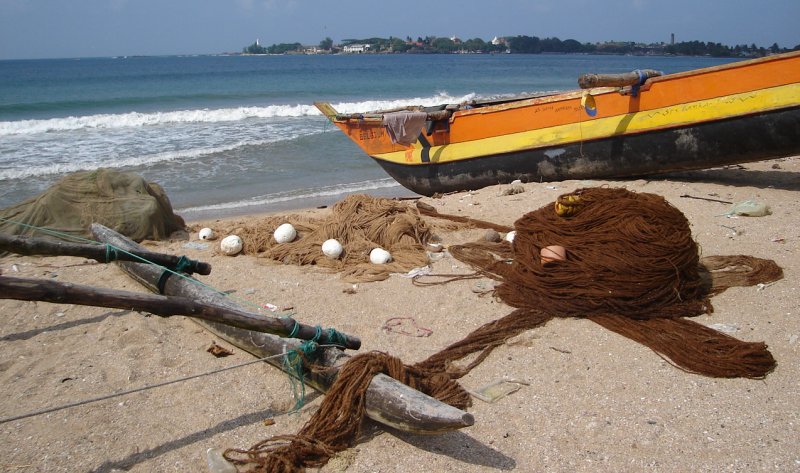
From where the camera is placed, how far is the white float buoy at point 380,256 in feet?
19.4

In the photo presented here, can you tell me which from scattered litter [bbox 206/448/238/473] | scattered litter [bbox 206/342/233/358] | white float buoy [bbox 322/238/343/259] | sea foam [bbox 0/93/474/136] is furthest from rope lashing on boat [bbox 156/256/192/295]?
sea foam [bbox 0/93/474/136]

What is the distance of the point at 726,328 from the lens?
4324 mm

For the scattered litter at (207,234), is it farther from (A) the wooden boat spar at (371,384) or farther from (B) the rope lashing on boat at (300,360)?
(B) the rope lashing on boat at (300,360)

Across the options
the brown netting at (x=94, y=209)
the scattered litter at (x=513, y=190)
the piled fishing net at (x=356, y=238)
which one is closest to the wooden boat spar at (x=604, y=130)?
the scattered litter at (x=513, y=190)

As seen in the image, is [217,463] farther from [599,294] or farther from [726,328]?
[726,328]

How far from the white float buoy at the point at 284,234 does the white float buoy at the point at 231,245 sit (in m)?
0.37

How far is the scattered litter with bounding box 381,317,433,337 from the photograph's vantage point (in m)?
4.54

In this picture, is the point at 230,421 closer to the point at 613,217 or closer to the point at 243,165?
the point at 613,217

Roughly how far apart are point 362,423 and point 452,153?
20.8ft

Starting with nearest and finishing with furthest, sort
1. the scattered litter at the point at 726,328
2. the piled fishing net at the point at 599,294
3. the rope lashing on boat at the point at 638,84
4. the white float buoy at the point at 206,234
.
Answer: the piled fishing net at the point at 599,294 → the scattered litter at the point at 726,328 → the white float buoy at the point at 206,234 → the rope lashing on boat at the point at 638,84

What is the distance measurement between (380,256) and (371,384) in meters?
2.73

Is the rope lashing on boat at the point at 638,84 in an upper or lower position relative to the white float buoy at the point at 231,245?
upper

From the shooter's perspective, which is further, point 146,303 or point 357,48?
point 357,48

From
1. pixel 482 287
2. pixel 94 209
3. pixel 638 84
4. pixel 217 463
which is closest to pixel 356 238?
pixel 482 287
